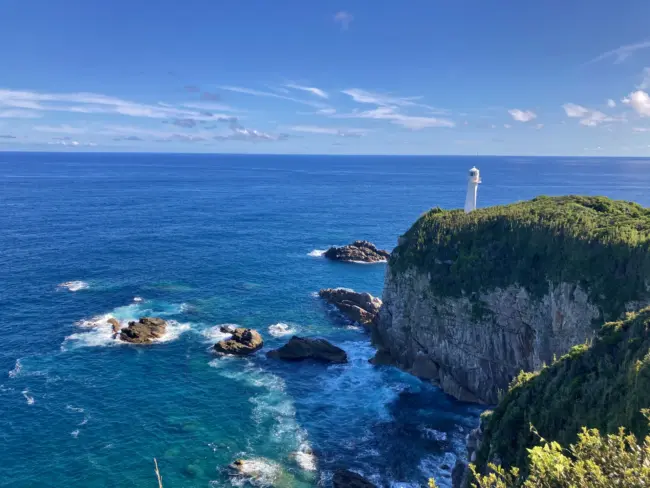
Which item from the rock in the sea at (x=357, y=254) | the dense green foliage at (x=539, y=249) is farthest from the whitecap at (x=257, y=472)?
the rock in the sea at (x=357, y=254)

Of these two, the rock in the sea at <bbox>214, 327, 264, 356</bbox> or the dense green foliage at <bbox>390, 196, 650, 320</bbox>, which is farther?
the rock in the sea at <bbox>214, 327, 264, 356</bbox>

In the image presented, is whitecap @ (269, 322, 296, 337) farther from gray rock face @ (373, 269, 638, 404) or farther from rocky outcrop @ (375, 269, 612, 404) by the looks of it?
rocky outcrop @ (375, 269, 612, 404)

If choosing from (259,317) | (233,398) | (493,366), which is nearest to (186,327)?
(259,317)

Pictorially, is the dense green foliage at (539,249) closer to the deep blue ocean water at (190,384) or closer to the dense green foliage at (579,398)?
the dense green foliage at (579,398)

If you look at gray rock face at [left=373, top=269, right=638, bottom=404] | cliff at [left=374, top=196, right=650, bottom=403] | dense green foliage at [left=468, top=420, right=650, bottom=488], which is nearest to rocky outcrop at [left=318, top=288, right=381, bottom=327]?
cliff at [left=374, top=196, right=650, bottom=403]

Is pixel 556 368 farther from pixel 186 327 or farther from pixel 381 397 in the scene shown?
pixel 186 327
